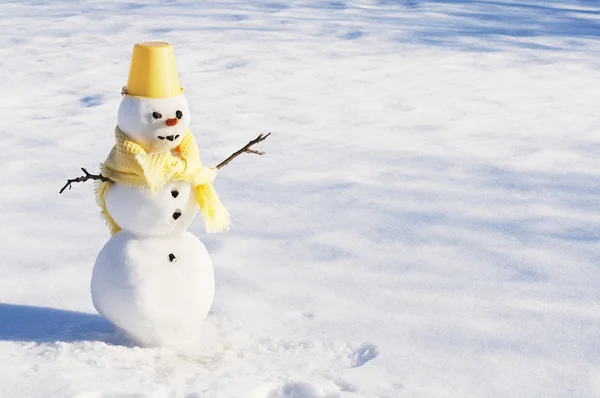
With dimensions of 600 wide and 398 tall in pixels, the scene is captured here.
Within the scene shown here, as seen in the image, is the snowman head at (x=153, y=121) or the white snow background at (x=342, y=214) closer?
the snowman head at (x=153, y=121)

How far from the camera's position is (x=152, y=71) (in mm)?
2209

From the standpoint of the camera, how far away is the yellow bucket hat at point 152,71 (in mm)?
2195

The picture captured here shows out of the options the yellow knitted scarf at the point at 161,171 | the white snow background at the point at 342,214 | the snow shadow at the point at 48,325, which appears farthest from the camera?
the snow shadow at the point at 48,325

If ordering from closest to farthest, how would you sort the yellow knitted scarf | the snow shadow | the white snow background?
the yellow knitted scarf, the white snow background, the snow shadow

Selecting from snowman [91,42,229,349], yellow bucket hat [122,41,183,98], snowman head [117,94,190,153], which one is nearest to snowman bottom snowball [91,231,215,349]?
snowman [91,42,229,349]

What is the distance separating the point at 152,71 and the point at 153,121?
5.0 inches

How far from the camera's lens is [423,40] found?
7.23m

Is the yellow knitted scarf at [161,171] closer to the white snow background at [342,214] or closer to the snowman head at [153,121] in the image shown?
the snowman head at [153,121]

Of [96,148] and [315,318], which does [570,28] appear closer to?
[96,148]

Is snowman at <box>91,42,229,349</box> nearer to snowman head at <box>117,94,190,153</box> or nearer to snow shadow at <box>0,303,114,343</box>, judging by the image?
snowman head at <box>117,94,190,153</box>

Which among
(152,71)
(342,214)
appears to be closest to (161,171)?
(152,71)

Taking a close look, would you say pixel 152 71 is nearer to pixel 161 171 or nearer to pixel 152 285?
pixel 161 171

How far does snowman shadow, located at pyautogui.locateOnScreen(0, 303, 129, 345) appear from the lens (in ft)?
8.00

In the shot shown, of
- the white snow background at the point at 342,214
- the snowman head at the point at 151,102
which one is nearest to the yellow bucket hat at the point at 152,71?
the snowman head at the point at 151,102
